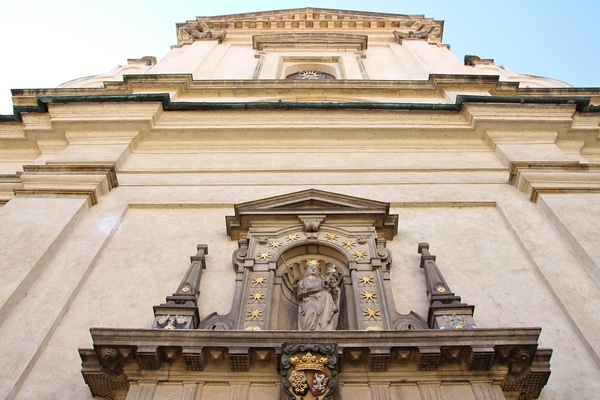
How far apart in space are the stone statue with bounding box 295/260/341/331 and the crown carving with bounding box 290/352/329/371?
106 cm

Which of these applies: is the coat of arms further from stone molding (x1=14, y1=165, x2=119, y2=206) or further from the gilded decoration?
stone molding (x1=14, y1=165, x2=119, y2=206)

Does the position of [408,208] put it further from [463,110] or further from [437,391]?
[437,391]

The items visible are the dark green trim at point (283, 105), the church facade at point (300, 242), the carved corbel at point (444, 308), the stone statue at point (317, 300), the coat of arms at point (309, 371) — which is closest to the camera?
the coat of arms at point (309, 371)

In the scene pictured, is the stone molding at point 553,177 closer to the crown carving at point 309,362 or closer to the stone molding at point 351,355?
the stone molding at point 351,355

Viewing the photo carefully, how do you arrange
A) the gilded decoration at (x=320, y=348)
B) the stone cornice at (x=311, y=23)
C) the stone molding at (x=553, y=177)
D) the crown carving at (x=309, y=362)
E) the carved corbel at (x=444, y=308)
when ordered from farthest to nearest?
the stone cornice at (x=311, y=23) → the stone molding at (x=553, y=177) → the carved corbel at (x=444, y=308) → the gilded decoration at (x=320, y=348) → the crown carving at (x=309, y=362)

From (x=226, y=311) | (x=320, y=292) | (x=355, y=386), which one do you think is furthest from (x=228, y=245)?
(x=355, y=386)

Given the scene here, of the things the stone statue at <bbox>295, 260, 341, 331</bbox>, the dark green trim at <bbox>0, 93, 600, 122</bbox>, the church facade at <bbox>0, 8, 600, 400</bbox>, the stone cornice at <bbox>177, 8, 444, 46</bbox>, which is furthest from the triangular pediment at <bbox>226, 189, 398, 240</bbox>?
the stone cornice at <bbox>177, 8, 444, 46</bbox>

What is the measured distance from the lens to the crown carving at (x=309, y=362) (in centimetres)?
538

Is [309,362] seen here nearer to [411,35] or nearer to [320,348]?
[320,348]

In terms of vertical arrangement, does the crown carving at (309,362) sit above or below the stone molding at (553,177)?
below

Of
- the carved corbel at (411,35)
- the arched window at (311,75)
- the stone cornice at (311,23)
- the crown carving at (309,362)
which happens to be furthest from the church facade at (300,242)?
the stone cornice at (311,23)

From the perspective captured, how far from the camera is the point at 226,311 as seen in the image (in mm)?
7363

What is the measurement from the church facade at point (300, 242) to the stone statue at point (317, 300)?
1.1 inches

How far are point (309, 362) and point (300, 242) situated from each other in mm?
3122
